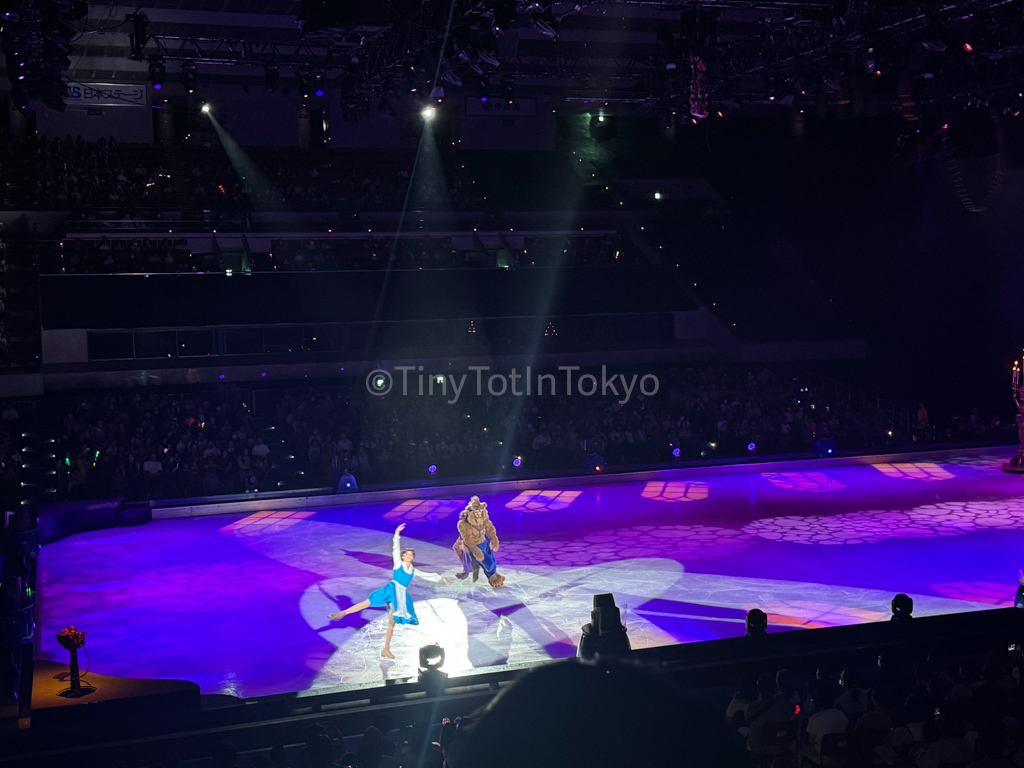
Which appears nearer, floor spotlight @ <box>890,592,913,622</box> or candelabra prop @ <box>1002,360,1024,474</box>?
floor spotlight @ <box>890,592,913,622</box>

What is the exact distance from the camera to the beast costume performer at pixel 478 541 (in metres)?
13.8

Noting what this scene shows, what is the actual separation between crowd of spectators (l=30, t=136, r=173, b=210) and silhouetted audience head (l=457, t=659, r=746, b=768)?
102ft

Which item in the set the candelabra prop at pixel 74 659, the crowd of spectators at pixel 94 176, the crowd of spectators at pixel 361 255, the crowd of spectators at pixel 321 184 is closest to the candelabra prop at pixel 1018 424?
the crowd of spectators at pixel 361 255

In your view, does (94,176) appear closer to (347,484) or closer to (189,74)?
(189,74)

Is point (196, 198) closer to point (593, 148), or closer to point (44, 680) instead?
point (593, 148)

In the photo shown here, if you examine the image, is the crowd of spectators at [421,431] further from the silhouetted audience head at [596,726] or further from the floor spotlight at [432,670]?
the silhouetted audience head at [596,726]

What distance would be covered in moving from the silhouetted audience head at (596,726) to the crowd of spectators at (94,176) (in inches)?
1218

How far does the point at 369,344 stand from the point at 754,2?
556 inches

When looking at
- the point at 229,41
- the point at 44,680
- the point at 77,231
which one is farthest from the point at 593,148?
the point at 44,680

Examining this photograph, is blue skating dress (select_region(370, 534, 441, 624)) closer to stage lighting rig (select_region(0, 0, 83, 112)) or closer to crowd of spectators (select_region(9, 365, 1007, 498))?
stage lighting rig (select_region(0, 0, 83, 112))

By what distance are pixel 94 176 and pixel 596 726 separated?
32.2m

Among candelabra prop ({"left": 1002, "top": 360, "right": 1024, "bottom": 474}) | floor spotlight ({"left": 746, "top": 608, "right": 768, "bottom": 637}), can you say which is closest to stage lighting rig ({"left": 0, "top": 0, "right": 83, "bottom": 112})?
floor spotlight ({"left": 746, "top": 608, "right": 768, "bottom": 637})

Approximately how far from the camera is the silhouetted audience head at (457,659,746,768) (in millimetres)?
1380

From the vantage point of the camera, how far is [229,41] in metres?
24.9
